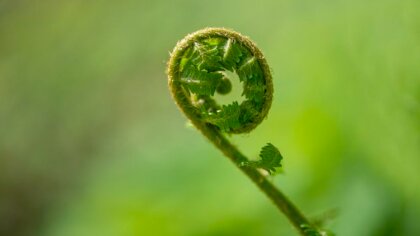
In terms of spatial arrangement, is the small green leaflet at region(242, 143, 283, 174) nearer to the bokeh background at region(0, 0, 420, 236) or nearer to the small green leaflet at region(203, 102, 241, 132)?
the small green leaflet at region(203, 102, 241, 132)

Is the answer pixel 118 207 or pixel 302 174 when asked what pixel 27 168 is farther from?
pixel 302 174

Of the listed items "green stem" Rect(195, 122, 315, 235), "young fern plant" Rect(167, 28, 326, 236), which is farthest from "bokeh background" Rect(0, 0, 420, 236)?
"young fern plant" Rect(167, 28, 326, 236)

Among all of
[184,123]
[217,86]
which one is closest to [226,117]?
[217,86]

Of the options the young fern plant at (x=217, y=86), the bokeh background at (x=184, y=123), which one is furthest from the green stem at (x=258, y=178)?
the bokeh background at (x=184, y=123)

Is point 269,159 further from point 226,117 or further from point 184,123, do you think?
point 184,123

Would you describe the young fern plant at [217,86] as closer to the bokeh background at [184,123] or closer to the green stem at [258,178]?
the green stem at [258,178]

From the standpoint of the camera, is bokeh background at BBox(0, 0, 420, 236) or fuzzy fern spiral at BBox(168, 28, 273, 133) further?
bokeh background at BBox(0, 0, 420, 236)

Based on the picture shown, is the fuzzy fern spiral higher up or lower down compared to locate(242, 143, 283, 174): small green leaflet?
higher up
